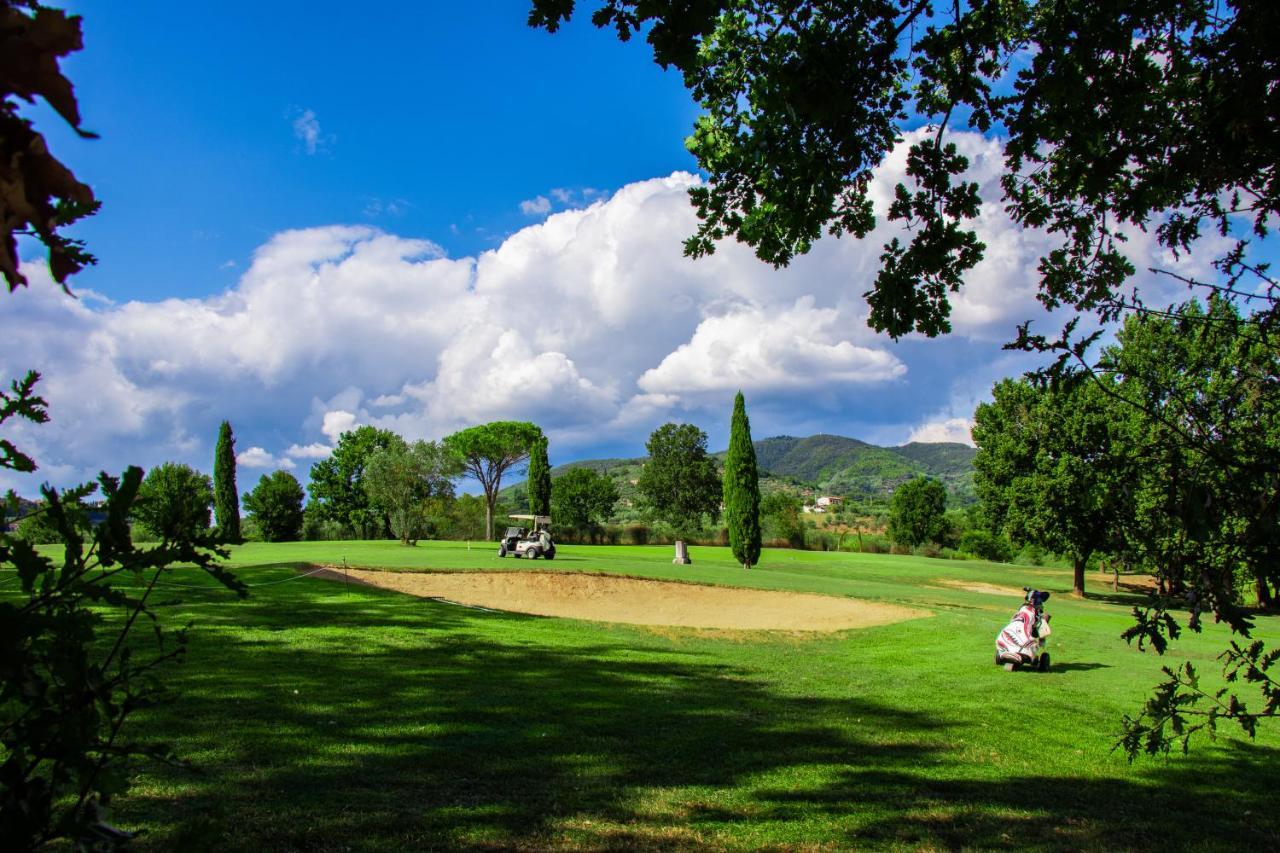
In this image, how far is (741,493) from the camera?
3594 centimetres

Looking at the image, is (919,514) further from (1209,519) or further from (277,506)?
(1209,519)

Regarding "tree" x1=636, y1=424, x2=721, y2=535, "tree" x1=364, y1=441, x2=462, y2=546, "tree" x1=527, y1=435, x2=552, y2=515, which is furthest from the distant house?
"tree" x1=364, y1=441, x2=462, y2=546

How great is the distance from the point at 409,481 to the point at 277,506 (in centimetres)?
2646

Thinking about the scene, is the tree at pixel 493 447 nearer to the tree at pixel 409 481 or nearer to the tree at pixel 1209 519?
the tree at pixel 409 481

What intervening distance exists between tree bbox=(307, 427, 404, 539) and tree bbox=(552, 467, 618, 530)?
21.1 meters

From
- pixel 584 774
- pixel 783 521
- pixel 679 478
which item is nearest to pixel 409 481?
pixel 783 521

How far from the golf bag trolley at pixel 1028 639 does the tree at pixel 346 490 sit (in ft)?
209

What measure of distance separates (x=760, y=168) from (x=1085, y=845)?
5013 mm

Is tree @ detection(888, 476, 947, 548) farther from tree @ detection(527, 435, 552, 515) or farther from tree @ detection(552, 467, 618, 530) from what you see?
tree @ detection(527, 435, 552, 515)

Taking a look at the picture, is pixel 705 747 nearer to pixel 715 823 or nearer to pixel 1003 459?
pixel 715 823

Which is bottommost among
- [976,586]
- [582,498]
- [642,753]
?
[976,586]

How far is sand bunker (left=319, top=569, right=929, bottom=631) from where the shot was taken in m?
19.6

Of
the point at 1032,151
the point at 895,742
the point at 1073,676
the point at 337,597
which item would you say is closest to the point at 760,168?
the point at 1032,151

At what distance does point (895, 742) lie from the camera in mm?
7266
